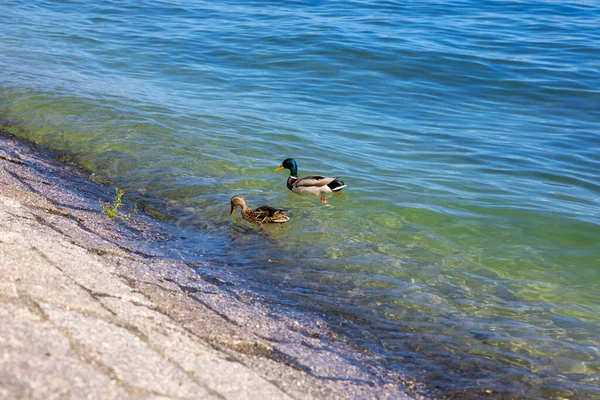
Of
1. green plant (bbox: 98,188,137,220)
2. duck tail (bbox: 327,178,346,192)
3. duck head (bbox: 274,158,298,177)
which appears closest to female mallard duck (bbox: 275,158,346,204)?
duck tail (bbox: 327,178,346,192)

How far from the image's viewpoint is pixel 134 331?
14.8 ft

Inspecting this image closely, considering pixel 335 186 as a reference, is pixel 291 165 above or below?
above

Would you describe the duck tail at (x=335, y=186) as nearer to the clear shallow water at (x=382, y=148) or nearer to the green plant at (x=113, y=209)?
the clear shallow water at (x=382, y=148)

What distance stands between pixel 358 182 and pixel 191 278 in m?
4.74

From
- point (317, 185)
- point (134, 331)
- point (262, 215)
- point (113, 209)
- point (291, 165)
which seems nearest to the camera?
point (134, 331)

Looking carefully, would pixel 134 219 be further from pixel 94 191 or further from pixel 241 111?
pixel 241 111

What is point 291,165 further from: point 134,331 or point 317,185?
point 134,331

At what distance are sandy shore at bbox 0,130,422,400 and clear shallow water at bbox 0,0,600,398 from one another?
2.28ft

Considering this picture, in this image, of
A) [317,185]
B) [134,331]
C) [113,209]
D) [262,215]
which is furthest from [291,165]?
[134,331]

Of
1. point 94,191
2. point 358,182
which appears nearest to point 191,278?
point 94,191

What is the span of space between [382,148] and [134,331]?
8.54m

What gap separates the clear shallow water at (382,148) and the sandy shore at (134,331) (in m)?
0.69

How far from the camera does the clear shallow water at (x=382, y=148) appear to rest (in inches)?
265

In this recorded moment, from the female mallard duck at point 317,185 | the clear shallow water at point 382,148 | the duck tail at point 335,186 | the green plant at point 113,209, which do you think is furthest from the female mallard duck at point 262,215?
the green plant at point 113,209
